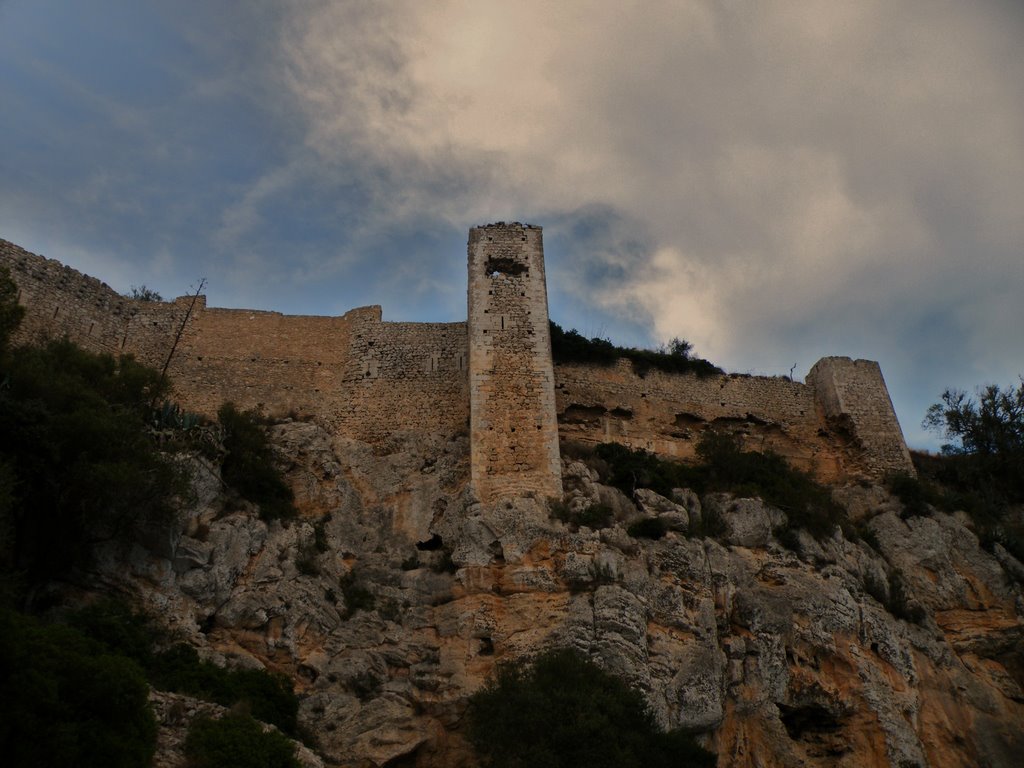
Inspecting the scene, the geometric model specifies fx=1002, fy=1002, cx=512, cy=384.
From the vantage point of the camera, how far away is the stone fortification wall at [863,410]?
25.8 meters

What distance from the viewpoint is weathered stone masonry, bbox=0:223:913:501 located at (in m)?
21.1

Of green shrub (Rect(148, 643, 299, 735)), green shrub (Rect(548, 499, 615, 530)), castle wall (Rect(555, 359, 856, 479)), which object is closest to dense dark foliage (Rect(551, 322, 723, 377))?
castle wall (Rect(555, 359, 856, 479))

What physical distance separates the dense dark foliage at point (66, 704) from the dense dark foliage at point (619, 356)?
1483cm

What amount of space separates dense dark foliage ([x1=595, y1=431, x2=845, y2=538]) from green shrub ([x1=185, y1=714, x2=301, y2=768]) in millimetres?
9720

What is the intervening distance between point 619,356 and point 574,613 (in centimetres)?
999

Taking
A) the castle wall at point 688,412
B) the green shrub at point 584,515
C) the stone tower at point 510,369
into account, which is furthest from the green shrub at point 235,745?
the castle wall at point 688,412

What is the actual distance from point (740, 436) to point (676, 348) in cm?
296

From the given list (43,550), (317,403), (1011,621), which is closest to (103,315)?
(317,403)

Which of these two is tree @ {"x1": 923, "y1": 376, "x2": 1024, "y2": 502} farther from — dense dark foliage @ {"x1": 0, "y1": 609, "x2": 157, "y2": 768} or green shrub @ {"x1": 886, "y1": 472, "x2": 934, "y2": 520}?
dense dark foliage @ {"x1": 0, "y1": 609, "x2": 157, "y2": 768}

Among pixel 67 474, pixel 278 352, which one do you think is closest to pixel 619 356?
pixel 278 352

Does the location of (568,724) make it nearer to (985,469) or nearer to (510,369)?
(510,369)

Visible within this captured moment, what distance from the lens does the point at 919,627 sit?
67.2ft

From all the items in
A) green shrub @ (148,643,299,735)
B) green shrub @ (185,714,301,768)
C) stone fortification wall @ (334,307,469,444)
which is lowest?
green shrub @ (185,714,301,768)

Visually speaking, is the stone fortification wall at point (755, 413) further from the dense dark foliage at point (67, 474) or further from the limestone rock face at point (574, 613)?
the dense dark foliage at point (67, 474)
